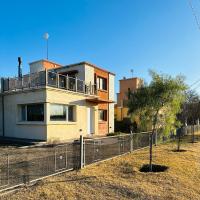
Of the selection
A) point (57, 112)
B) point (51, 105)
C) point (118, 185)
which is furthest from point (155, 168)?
point (57, 112)

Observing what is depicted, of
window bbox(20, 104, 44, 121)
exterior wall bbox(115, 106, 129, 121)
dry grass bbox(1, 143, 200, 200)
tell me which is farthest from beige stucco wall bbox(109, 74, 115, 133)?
dry grass bbox(1, 143, 200, 200)

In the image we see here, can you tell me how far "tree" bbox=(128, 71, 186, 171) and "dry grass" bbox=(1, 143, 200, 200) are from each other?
1204mm

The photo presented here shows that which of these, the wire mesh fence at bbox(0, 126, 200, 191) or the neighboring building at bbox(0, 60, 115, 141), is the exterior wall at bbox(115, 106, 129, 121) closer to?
the neighboring building at bbox(0, 60, 115, 141)

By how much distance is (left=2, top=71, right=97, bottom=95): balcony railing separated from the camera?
50.4 feet

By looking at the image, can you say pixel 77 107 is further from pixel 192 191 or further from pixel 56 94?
pixel 192 191

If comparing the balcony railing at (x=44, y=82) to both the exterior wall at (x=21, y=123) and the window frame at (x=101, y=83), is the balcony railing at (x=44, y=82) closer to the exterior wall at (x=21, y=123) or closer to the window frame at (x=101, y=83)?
the exterior wall at (x=21, y=123)

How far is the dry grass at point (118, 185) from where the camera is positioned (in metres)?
5.34

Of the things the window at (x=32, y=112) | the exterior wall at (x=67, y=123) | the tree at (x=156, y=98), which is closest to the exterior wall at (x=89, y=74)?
the exterior wall at (x=67, y=123)

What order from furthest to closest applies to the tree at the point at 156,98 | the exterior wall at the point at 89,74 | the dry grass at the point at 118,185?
the exterior wall at the point at 89,74, the tree at the point at 156,98, the dry grass at the point at 118,185

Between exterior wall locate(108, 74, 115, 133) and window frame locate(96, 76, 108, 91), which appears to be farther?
exterior wall locate(108, 74, 115, 133)

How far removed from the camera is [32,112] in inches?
632

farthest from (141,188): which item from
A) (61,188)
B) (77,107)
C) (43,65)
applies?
(43,65)

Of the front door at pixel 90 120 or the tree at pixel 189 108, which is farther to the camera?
the front door at pixel 90 120

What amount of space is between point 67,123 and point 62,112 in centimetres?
92
